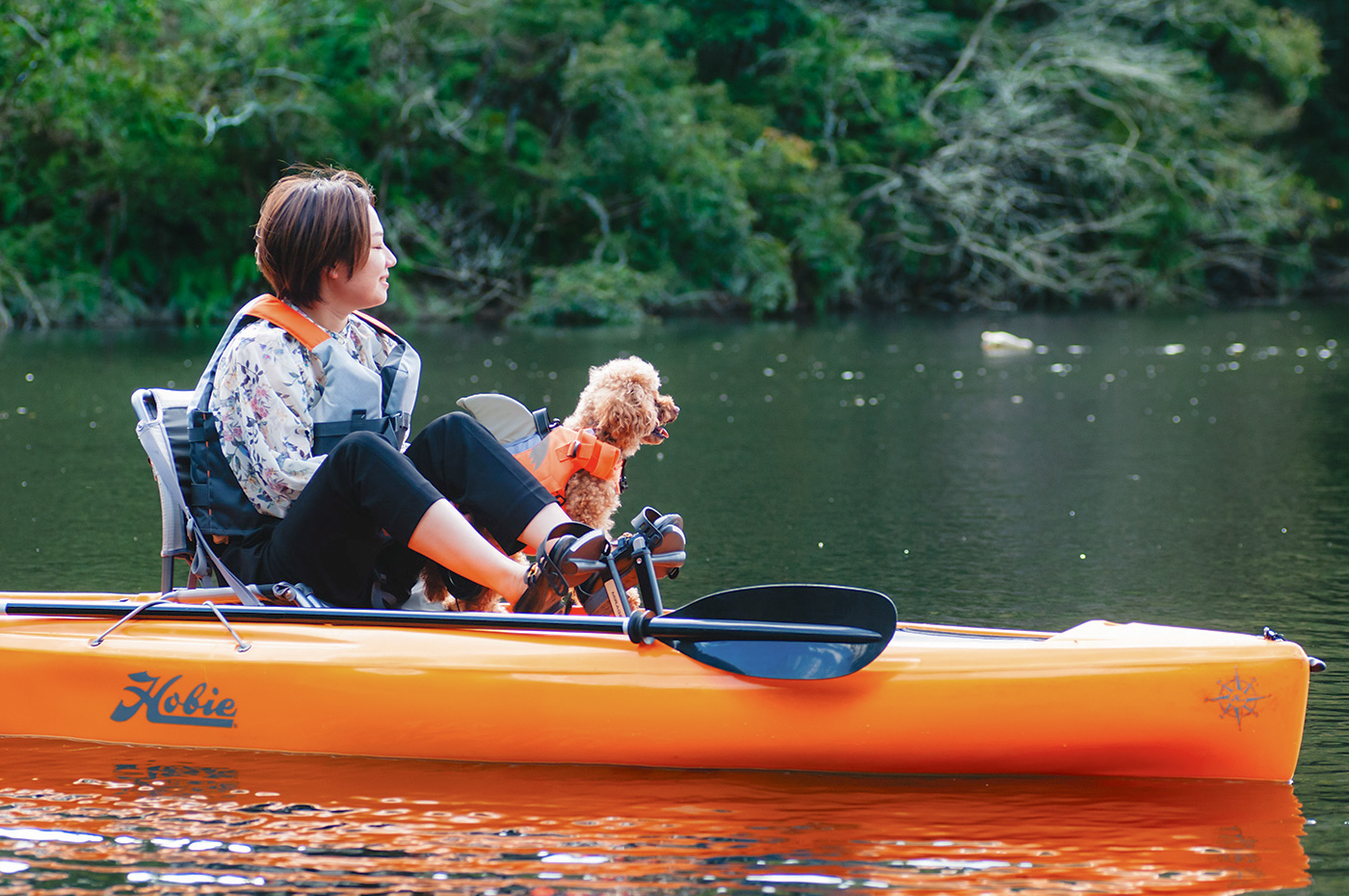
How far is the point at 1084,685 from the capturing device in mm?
3123

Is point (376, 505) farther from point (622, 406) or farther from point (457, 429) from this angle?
point (622, 406)

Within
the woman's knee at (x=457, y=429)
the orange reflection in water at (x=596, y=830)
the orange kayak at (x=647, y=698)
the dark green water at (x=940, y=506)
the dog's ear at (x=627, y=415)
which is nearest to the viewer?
the orange reflection in water at (x=596, y=830)

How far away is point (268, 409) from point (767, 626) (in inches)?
48.6

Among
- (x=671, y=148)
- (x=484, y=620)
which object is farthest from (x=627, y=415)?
(x=671, y=148)

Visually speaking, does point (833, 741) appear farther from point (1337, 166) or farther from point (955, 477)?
point (1337, 166)

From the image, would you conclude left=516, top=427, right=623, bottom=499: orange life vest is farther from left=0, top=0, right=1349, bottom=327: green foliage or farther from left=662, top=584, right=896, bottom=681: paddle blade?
left=0, top=0, right=1349, bottom=327: green foliage

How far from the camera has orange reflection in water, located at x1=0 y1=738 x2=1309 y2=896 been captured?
107 inches

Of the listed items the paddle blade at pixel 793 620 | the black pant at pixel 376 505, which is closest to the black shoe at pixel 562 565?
the black pant at pixel 376 505

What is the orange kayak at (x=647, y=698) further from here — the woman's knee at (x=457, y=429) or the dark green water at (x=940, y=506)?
the woman's knee at (x=457, y=429)

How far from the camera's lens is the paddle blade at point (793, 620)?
3135 millimetres

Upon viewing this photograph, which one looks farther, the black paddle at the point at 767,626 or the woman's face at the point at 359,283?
the woman's face at the point at 359,283

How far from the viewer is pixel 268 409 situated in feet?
11.0

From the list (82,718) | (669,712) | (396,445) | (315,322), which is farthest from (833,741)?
(82,718)

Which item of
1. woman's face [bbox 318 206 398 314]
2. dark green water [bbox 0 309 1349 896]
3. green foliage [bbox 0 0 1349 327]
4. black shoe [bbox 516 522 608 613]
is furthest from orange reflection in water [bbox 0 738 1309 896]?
green foliage [bbox 0 0 1349 327]
